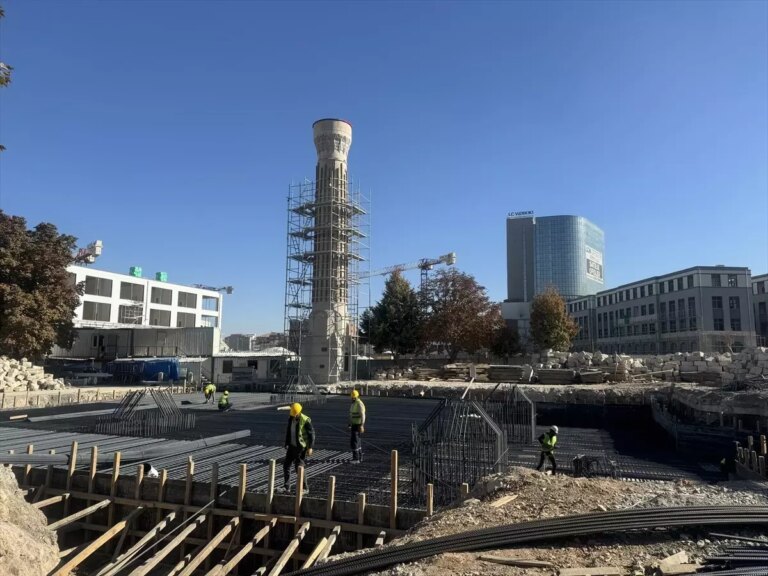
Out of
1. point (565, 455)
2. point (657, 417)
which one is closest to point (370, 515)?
point (565, 455)

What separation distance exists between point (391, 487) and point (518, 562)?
3.59 m

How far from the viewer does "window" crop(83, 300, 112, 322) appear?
5094 cm

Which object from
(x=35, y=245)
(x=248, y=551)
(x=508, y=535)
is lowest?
(x=248, y=551)

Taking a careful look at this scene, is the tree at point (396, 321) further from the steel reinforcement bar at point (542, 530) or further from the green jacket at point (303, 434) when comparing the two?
the steel reinforcement bar at point (542, 530)

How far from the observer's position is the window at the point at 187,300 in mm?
60531

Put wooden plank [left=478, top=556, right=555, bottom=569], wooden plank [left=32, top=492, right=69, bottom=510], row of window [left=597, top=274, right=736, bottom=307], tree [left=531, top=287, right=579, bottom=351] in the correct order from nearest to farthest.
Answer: wooden plank [left=478, top=556, right=555, bottom=569] → wooden plank [left=32, top=492, right=69, bottom=510] → tree [left=531, top=287, right=579, bottom=351] → row of window [left=597, top=274, right=736, bottom=307]

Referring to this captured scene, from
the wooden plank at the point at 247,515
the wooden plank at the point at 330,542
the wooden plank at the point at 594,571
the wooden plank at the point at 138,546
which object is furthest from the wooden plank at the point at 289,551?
the wooden plank at the point at 594,571

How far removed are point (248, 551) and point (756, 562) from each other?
7.37 m

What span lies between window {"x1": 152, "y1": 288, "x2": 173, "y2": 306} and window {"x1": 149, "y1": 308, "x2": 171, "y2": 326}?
1.99 ft

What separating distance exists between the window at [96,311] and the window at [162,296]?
209 inches

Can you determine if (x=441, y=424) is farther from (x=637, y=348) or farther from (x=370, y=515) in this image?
(x=637, y=348)

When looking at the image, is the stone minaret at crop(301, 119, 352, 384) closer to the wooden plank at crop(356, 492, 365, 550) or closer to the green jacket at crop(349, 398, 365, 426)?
the green jacket at crop(349, 398, 365, 426)

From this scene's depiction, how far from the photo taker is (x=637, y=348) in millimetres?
65688

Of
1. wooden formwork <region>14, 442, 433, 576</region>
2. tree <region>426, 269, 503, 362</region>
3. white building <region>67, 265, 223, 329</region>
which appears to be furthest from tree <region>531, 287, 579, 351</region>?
wooden formwork <region>14, 442, 433, 576</region>
